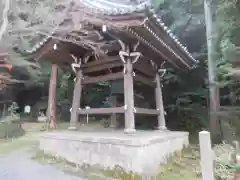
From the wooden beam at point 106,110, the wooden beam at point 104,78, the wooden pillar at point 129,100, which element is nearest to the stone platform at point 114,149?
the wooden pillar at point 129,100

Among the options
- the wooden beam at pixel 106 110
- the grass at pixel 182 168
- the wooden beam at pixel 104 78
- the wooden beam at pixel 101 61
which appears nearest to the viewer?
the grass at pixel 182 168

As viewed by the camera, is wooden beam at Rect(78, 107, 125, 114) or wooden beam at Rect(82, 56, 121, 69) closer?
wooden beam at Rect(78, 107, 125, 114)

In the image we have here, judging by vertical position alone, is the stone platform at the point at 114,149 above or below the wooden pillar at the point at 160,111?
below

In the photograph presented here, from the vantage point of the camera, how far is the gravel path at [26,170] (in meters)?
4.05

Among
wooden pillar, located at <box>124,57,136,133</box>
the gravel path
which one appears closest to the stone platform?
wooden pillar, located at <box>124,57,136,133</box>

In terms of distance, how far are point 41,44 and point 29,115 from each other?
10840mm

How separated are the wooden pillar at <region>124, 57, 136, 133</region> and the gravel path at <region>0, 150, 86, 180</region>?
4.83 ft

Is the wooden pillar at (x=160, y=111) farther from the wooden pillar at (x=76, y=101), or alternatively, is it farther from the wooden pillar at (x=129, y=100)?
the wooden pillar at (x=76, y=101)

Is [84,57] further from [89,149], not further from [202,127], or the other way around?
[202,127]

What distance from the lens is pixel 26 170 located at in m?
4.42

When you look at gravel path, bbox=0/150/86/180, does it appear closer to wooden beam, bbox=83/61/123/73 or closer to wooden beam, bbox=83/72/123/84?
wooden beam, bbox=83/72/123/84

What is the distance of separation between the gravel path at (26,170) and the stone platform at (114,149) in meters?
0.51

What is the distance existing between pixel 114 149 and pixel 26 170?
72.0 inches

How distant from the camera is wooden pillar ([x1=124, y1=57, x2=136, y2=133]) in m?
4.77
